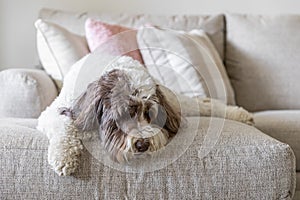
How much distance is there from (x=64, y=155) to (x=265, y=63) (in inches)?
58.0

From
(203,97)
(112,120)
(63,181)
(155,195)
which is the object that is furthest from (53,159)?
(203,97)

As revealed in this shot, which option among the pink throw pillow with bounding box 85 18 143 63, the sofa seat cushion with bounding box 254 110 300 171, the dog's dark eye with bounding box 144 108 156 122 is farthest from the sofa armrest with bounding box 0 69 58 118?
the sofa seat cushion with bounding box 254 110 300 171

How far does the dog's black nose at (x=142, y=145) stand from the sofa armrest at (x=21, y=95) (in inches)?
27.3

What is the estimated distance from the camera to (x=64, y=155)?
1.35m

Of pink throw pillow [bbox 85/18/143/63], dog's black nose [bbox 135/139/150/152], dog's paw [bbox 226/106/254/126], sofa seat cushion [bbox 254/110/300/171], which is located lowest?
sofa seat cushion [bbox 254/110/300/171]

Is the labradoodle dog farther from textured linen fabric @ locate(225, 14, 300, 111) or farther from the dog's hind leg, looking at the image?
textured linen fabric @ locate(225, 14, 300, 111)

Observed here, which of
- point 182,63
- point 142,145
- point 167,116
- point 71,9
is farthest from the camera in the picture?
point 71,9

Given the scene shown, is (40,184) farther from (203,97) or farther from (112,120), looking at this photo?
(203,97)

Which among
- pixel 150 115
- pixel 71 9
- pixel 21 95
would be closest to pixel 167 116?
pixel 150 115

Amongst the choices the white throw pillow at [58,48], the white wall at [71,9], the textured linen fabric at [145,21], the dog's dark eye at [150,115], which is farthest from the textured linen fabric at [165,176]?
the white wall at [71,9]

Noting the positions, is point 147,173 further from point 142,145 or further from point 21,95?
point 21,95

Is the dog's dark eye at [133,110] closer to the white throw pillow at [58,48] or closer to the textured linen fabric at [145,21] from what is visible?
the white throw pillow at [58,48]

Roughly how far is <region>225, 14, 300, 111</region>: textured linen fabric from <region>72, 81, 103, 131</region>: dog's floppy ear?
127 cm

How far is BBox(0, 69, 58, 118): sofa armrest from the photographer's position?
6.13 feet
